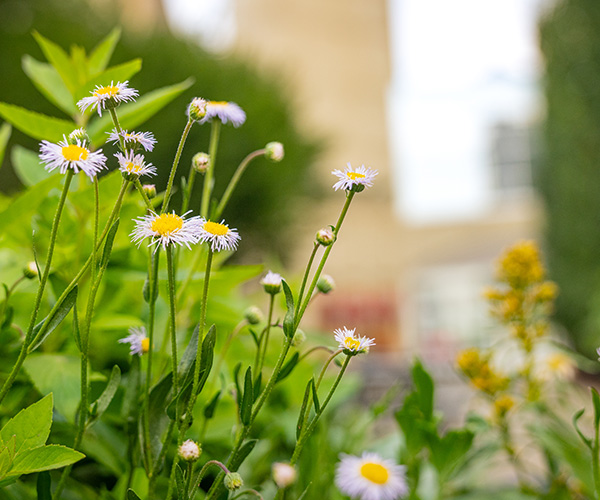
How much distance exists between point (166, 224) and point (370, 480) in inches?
7.1

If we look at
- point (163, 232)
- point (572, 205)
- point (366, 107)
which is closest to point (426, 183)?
point (366, 107)

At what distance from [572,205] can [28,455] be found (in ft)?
18.8

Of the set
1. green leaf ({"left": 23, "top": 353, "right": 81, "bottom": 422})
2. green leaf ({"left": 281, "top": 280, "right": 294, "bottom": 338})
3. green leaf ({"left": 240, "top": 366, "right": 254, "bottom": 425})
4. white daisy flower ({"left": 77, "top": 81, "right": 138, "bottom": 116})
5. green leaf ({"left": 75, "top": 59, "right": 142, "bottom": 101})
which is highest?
green leaf ({"left": 75, "top": 59, "right": 142, "bottom": 101})

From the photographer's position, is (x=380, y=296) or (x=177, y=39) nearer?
(x=177, y=39)

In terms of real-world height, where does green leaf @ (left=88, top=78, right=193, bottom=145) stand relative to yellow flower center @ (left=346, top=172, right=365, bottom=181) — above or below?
above

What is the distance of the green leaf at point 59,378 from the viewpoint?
43 centimetres

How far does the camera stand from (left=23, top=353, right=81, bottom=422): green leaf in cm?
43

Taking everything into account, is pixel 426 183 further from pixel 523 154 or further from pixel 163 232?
pixel 163 232

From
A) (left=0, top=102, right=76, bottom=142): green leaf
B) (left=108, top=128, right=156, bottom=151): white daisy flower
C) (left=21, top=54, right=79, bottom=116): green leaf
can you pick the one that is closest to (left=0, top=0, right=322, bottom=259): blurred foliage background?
(left=21, top=54, right=79, bottom=116): green leaf

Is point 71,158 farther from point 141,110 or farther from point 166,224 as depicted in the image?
point 141,110

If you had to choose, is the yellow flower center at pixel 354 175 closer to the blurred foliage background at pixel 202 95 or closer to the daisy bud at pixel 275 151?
the daisy bud at pixel 275 151

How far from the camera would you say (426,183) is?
8.89m

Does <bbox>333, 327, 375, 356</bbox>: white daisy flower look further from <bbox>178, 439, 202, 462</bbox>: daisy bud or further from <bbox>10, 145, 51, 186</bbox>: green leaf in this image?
<bbox>10, 145, 51, 186</bbox>: green leaf

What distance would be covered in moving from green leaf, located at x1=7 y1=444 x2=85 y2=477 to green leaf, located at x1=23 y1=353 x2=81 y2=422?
9 centimetres
